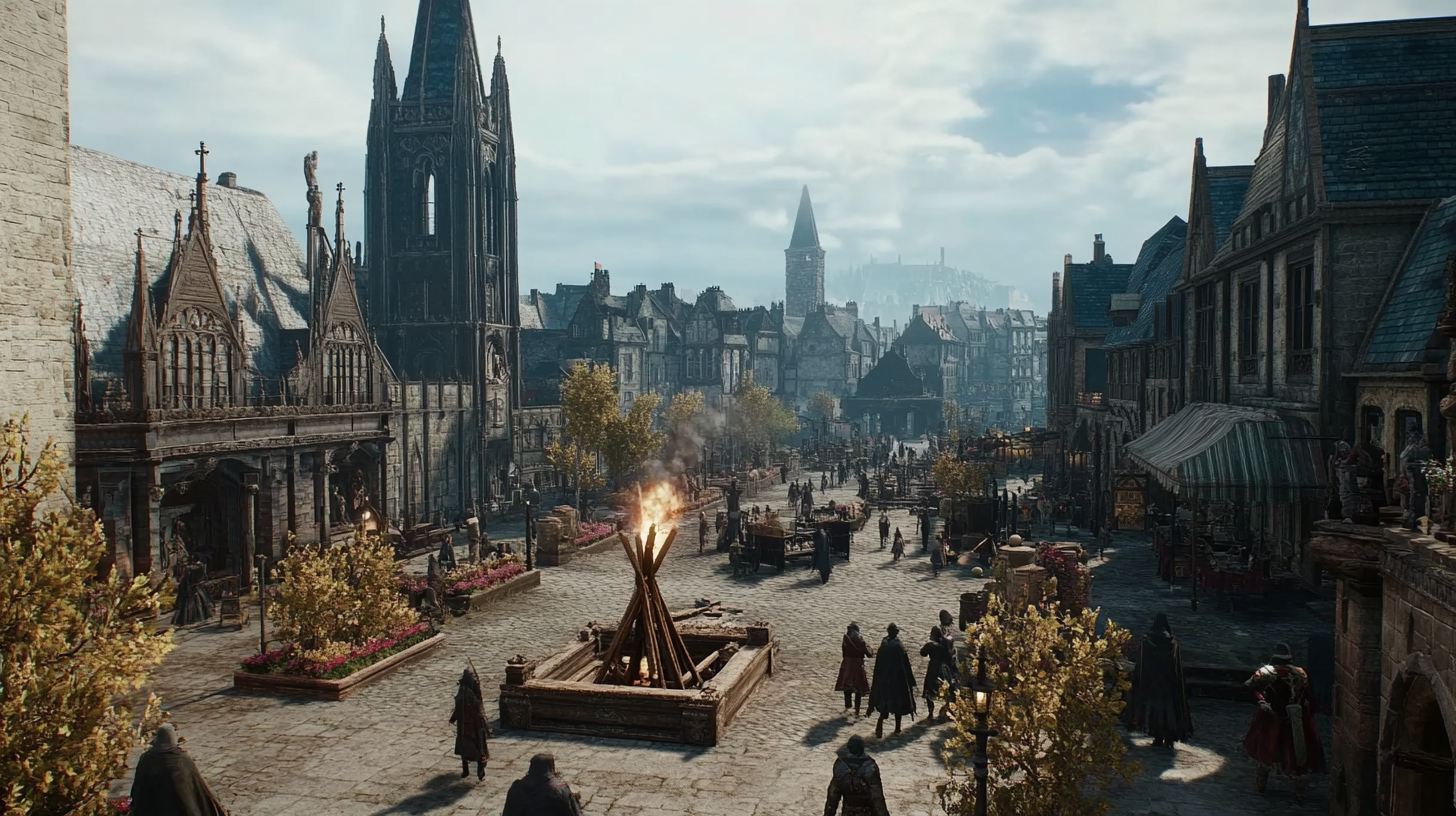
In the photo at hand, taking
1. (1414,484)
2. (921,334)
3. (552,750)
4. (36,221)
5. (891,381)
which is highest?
(921,334)

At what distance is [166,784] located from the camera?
940cm

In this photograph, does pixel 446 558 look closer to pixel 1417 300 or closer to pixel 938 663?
pixel 938 663

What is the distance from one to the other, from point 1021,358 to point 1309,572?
116484 mm

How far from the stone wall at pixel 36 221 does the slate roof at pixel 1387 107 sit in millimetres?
Result: 23303

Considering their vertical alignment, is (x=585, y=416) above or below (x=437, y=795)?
above

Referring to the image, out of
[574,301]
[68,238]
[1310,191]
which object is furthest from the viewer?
[574,301]

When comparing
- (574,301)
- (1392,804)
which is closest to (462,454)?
(1392,804)

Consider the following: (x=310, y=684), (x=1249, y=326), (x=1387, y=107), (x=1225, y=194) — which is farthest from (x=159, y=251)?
(x=1387, y=107)

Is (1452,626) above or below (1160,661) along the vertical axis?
above

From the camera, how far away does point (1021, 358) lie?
134m

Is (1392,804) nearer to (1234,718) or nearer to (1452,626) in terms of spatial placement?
(1452,626)

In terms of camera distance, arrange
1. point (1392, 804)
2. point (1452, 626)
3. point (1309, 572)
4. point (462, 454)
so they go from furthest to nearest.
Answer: point (462, 454) < point (1309, 572) < point (1392, 804) < point (1452, 626)

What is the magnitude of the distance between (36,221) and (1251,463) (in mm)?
23489

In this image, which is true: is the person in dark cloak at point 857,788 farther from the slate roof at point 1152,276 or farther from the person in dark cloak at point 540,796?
the slate roof at point 1152,276
